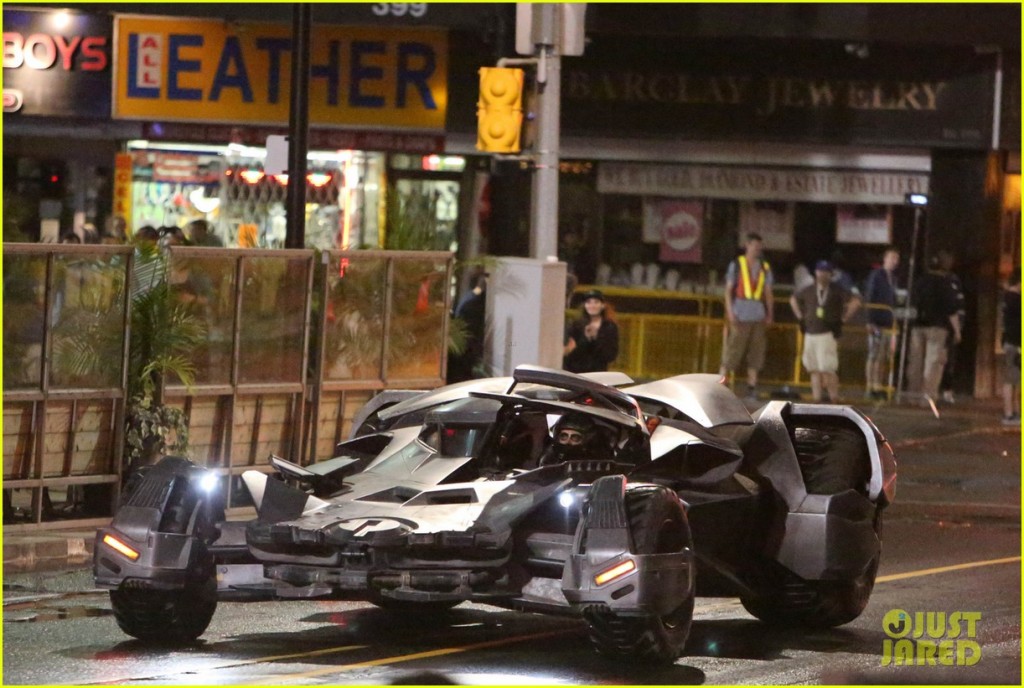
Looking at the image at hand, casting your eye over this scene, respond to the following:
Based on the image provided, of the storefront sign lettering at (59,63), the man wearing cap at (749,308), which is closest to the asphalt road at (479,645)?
the man wearing cap at (749,308)

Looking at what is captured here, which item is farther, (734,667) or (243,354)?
(243,354)

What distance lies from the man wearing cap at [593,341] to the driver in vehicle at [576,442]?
6708 millimetres

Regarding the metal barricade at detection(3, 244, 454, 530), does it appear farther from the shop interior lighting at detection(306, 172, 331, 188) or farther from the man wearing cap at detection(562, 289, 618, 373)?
the shop interior lighting at detection(306, 172, 331, 188)

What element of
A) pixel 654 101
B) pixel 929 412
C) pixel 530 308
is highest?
pixel 654 101

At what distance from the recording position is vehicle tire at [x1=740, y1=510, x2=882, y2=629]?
954cm

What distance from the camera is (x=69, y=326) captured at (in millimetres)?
12812

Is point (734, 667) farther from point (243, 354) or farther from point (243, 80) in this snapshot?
point (243, 80)

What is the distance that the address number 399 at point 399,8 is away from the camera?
24641 millimetres

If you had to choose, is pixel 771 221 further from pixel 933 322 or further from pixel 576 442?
pixel 576 442

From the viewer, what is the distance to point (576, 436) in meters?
8.98

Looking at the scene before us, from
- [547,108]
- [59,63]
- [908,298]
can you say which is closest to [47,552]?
[547,108]

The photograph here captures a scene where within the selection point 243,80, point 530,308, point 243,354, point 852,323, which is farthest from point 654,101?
point 243,354

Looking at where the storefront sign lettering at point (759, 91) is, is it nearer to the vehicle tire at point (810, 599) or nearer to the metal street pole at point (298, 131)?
the metal street pole at point (298, 131)

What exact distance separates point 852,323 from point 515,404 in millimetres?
16917
